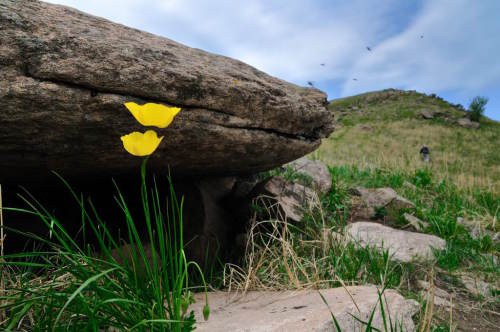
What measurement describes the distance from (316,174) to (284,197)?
137cm

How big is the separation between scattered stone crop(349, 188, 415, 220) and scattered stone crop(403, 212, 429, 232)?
5.5 inches

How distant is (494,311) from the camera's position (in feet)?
9.88

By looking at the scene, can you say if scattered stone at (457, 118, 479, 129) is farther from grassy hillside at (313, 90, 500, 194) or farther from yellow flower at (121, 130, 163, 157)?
yellow flower at (121, 130, 163, 157)

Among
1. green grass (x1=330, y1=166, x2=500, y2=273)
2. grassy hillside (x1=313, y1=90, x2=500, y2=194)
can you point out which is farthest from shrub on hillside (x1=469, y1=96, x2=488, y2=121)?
green grass (x1=330, y1=166, x2=500, y2=273)

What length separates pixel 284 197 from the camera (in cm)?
384

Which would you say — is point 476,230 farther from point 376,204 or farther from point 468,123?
point 468,123

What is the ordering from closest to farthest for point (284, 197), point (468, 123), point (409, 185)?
point (284, 197)
point (409, 185)
point (468, 123)

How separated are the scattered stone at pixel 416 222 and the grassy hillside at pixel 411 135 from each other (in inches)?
125

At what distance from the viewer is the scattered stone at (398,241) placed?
143 inches

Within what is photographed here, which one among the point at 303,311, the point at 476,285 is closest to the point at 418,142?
the point at 476,285

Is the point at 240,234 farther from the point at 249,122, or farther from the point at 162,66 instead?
A: the point at 162,66

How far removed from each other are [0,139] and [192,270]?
1746mm

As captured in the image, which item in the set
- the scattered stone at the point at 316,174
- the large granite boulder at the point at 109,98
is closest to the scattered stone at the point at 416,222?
the scattered stone at the point at 316,174

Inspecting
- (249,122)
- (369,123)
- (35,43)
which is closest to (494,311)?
(249,122)
